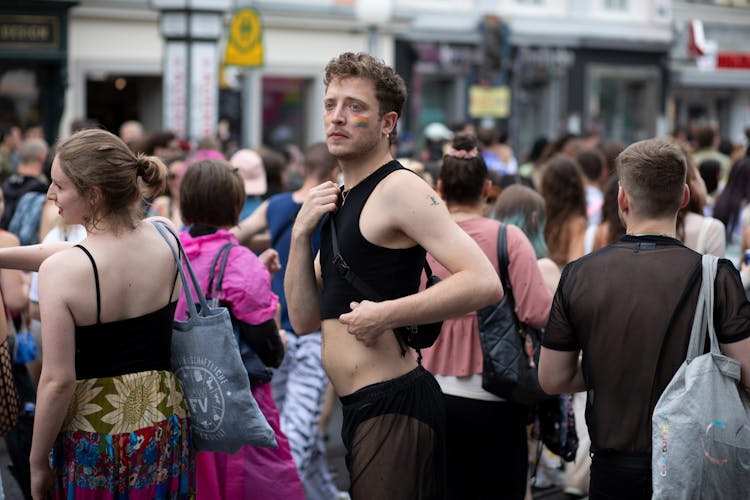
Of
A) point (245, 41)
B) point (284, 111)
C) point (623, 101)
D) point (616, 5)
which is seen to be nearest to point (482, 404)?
point (245, 41)

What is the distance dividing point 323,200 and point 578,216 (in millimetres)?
3313

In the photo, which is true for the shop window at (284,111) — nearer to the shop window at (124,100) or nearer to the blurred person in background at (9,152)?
the shop window at (124,100)

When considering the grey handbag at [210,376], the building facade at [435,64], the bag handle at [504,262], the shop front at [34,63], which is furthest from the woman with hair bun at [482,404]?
the shop front at [34,63]

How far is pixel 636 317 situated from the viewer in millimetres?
3344

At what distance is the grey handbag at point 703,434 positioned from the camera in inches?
125

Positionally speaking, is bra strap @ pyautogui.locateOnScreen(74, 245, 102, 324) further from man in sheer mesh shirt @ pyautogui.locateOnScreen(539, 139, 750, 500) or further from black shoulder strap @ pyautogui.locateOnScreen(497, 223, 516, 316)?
black shoulder strap @ pyautogui.locateOnScreen(497, 223, 516, 316)

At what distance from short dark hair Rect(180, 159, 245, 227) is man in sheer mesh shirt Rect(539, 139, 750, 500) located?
5.98 ft

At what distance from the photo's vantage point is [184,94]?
12.0m

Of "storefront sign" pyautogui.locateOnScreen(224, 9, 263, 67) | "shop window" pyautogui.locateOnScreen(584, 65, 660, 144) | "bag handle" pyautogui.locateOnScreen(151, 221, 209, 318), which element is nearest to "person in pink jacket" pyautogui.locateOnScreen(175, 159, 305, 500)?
"bag handle" pyautogui.locateOnScreen(151, 221, 209, 318)

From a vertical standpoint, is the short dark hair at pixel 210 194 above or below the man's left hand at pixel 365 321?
above

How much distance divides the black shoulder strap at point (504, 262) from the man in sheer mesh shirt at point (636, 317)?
1196 mm

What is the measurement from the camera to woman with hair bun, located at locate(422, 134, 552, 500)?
4.70 metres

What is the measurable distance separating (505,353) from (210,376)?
4.75 feet

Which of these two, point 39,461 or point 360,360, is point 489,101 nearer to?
point 360,360
